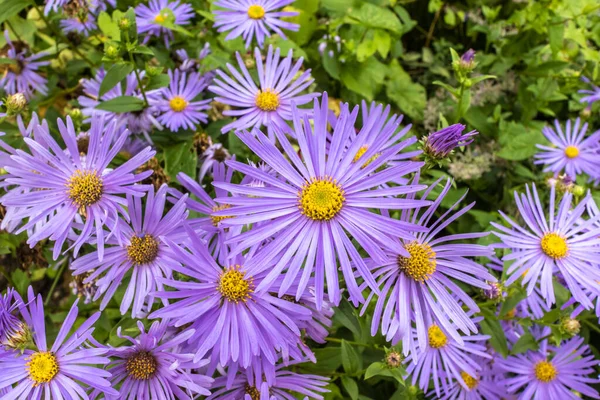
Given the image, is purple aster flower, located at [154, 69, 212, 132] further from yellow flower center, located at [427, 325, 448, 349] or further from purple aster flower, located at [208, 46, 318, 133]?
yellow flower center, located at [427, 325, 448, 349]

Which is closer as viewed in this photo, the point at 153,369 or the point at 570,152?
the point at 153,369

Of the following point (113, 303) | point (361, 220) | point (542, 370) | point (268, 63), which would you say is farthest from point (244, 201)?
point (542, 370)

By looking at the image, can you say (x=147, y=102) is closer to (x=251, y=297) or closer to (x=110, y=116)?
(x=110, y=116)

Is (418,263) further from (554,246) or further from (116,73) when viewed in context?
(116,73)

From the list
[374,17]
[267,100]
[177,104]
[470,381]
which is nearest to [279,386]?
[470,381]

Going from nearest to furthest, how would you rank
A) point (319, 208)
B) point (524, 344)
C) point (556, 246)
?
point (319, 208)
point (556, 246)
point (524, 344)

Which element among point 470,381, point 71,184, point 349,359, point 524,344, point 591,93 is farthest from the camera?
point 591,93
